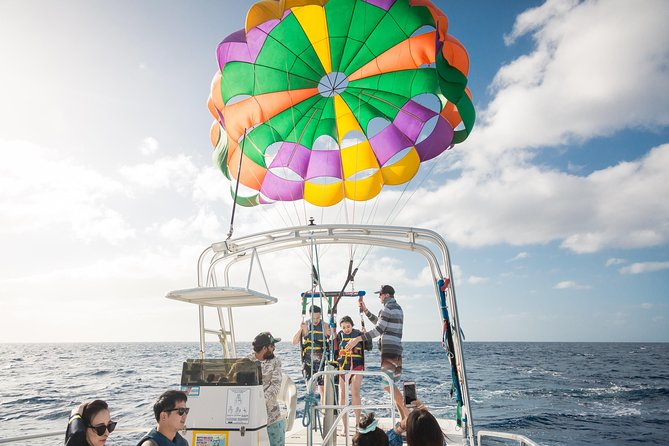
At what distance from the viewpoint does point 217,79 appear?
814 centimetres

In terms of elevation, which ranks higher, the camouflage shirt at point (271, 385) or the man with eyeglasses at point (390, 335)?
the man with eyeglasses at point (390, 335)

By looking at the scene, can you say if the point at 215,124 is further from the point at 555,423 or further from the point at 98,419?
the point at 555,423

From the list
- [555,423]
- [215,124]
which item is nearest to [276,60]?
[215,124]

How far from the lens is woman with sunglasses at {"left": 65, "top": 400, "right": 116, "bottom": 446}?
314 cm

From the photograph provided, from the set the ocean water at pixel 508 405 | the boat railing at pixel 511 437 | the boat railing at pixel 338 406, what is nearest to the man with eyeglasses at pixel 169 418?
the boat railing at pixel 338 406

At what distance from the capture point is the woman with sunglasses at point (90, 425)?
3.14 m

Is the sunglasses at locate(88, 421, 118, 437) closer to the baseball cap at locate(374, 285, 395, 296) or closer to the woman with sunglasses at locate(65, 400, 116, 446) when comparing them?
the woman with sunglasses at locate(65, 400, 116, 446)

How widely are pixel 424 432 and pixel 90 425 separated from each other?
238 centimetres

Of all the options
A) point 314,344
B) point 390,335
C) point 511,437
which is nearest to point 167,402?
point 390,335

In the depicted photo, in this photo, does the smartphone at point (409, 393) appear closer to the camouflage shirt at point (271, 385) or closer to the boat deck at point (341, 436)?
the boat deck at point (341, 436)

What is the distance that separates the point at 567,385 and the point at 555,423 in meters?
13.5

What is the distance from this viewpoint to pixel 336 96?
9133mm

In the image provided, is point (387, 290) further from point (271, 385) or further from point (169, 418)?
point (169, 418)

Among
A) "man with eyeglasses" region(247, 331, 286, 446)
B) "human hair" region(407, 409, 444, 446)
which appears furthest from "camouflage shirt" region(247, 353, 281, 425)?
"human hair" region(407, 409, 444, 446)
